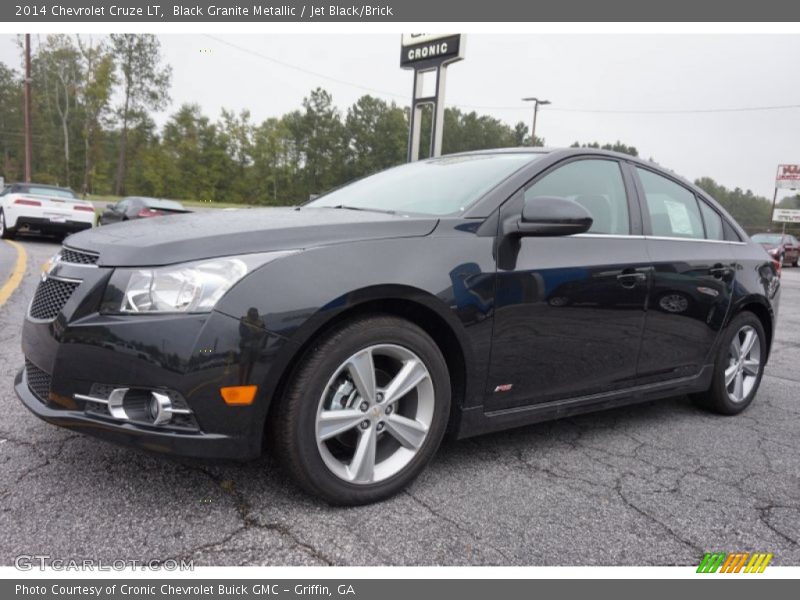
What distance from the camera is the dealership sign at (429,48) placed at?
1276 cm

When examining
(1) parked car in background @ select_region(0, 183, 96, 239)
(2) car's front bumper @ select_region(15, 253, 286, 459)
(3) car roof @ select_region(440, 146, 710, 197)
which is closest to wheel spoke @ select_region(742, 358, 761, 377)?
(3) car roof @ select_region(440, 146, 710, 197)

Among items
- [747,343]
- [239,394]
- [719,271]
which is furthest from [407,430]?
[747,343]

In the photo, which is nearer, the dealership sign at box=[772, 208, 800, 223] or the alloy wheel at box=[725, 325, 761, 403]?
the alloy wheel at box=[725, 325, 761, 403]

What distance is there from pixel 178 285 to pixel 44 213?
1235cm

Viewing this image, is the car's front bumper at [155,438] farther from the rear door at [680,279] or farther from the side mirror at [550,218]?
the rear door at [680,279]

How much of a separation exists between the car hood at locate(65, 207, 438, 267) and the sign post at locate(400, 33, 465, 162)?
34.6ft

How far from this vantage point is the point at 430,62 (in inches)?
523

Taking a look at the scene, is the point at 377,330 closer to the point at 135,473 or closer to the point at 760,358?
the point at 135,473

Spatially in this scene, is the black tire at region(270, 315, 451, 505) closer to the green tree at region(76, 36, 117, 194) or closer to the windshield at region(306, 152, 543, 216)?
the windshield at region(306, 152, 543, 216)

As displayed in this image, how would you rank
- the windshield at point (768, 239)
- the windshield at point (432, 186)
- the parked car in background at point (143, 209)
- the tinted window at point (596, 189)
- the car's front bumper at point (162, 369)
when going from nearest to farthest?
the car's front bumper at point (162, 369) → the windshield at point (432, 186) → the tinted window at point (596, 189) → the parked car in background at point (143, 209) → the windshield at point (768, 239)

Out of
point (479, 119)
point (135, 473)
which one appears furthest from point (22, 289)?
point (479, 119)

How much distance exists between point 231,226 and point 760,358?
359 cm

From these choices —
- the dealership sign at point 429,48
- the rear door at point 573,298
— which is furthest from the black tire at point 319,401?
the dealership sign at point 429,48

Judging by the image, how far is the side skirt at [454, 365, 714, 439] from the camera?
8.37ft
